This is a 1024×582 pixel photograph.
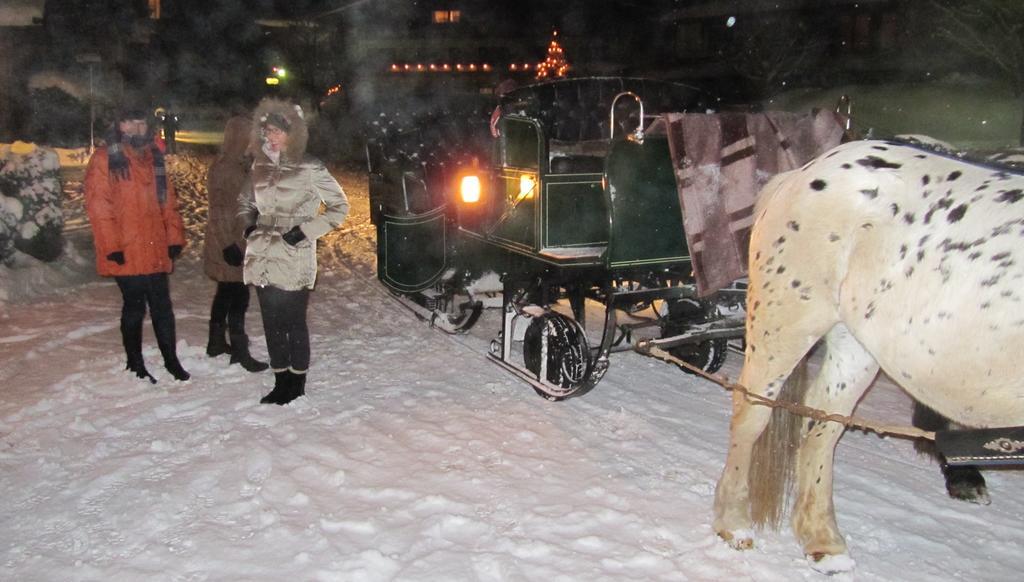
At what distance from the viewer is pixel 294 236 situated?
4.64 meters

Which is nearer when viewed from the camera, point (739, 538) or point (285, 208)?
point (739, 538)

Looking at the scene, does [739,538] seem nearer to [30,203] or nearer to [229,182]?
[229,182]

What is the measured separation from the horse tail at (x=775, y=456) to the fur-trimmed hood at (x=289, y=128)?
129 inches

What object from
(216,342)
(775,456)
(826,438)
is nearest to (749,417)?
(775,456)

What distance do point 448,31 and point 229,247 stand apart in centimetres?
4053

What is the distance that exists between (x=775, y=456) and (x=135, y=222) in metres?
4.28

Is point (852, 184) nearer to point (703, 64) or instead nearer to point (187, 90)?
point (703, 64)

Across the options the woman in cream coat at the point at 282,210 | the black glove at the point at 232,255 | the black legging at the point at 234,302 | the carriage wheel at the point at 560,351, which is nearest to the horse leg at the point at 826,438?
the carriage wheel at the point at 560,351

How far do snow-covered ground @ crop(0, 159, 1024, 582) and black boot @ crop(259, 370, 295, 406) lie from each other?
125mm

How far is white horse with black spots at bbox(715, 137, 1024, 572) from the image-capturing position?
2.46 meters

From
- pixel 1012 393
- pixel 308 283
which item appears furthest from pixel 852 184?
pixel 308 283

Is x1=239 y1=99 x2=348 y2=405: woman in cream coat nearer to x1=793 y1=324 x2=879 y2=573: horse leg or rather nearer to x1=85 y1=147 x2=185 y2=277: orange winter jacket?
x1=85 y1=147 x2=185 y2=277: orange winter jacket

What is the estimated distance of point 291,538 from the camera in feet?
10.8

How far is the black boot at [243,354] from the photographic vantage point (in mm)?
5648
